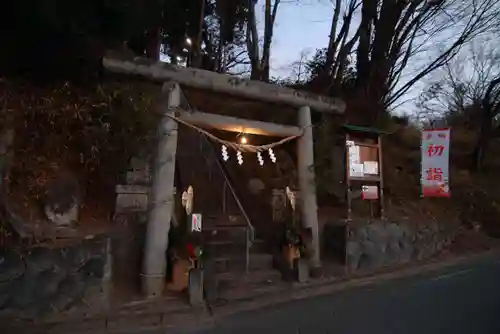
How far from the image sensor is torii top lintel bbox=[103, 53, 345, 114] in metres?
7.13

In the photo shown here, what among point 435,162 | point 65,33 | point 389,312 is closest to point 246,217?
point 389,312

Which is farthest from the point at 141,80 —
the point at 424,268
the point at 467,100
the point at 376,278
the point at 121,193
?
the point at 467,100

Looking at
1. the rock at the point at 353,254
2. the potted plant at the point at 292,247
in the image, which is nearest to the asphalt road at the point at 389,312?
the potted plant at the point at 292,247

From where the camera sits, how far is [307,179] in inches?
364

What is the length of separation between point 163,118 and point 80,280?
2893mm

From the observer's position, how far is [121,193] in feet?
25.4

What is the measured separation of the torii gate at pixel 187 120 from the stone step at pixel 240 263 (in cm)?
104

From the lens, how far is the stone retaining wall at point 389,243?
10.3 metres

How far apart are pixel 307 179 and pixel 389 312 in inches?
138

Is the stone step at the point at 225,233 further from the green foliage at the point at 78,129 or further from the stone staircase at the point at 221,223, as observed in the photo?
the green foliage at the point at 78,129

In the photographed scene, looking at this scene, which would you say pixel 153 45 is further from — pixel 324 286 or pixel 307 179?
pixel 324 286

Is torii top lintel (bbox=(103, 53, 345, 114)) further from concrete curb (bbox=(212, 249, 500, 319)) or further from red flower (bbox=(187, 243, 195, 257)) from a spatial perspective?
concrete curb (bbox=(212, 249, 500, 319))

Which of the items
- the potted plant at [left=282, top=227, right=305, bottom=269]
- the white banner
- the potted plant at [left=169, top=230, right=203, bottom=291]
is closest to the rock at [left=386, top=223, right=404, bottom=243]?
the white banner

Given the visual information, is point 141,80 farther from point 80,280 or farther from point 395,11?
point 395,11
